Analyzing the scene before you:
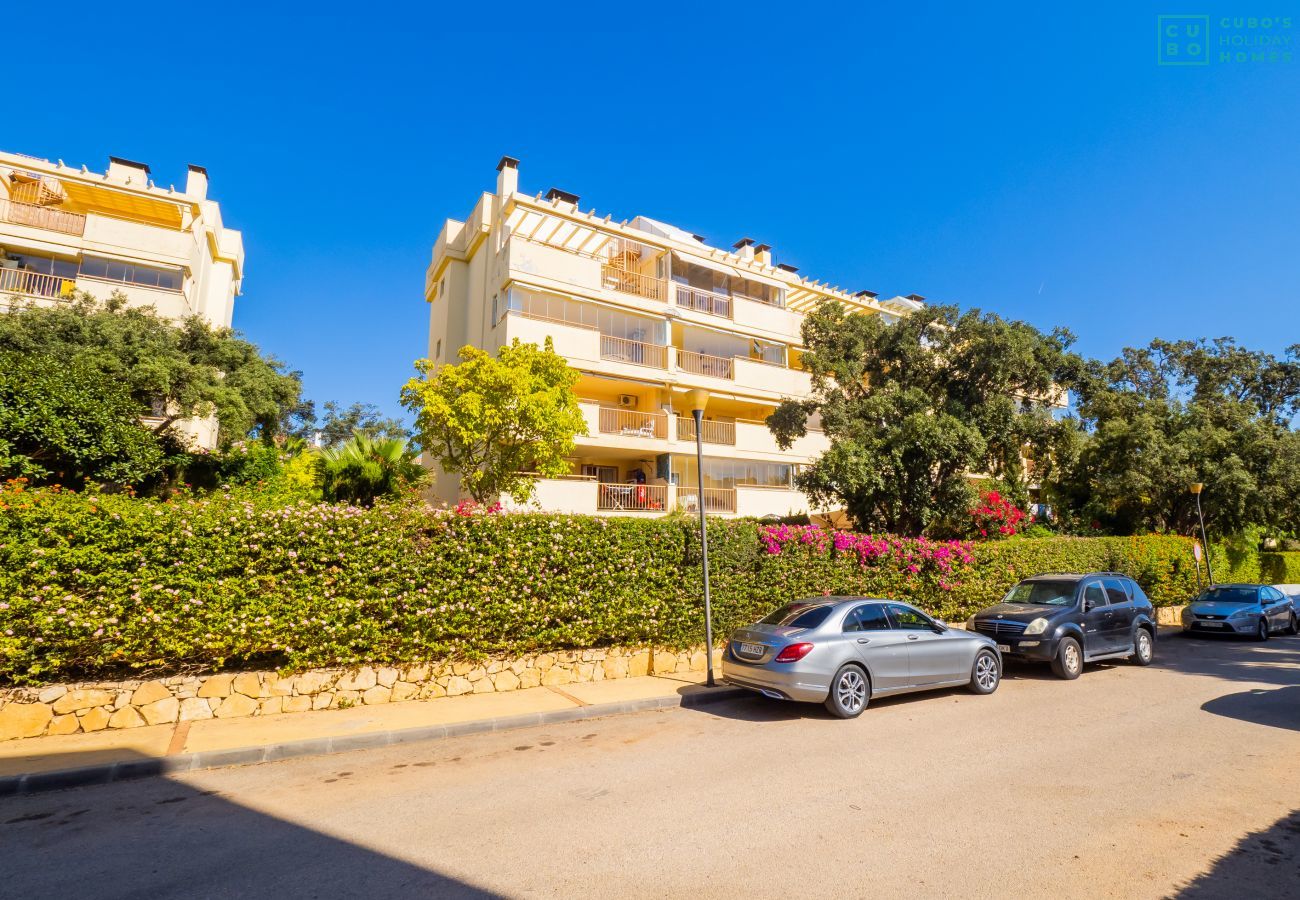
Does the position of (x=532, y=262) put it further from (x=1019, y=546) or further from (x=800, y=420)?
(x=1019, y=546)

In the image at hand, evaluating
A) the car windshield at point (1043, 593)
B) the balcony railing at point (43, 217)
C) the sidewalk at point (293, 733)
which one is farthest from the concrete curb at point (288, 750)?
the balcony railing at point (43, 217)

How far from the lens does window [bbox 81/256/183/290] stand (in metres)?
20.2

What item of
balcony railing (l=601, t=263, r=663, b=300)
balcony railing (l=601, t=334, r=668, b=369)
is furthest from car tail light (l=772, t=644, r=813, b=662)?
balcony railing (l=601, t=263, r=663, b=300)

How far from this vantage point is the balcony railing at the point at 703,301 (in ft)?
84.6

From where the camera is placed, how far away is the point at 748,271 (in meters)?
27.4

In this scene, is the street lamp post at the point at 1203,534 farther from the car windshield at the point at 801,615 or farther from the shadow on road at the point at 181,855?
the shadow on road at the point at 181,855

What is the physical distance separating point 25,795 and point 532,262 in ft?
61.2

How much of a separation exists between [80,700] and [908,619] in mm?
10639

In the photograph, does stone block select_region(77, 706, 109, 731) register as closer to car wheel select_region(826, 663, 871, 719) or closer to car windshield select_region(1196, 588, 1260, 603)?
car wheel select_region(826, 663, 871, 719)

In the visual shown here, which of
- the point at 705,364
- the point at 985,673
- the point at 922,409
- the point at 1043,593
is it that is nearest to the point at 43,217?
the point at 705,364

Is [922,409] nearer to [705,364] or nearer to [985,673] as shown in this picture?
[985,673]

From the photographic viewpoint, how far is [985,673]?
9781 millimetres

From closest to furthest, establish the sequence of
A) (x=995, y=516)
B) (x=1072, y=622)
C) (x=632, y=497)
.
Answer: (x=1072, y=622)
(x=995, y=516)
(x=632, y=497)

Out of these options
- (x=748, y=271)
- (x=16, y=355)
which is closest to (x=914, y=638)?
(x=16, y=355)
